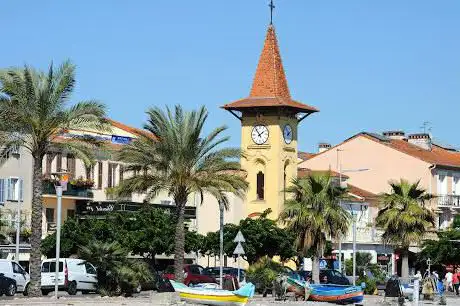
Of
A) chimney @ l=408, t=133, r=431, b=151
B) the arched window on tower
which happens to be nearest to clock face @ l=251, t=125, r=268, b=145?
the arched window on tower

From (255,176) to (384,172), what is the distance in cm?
1395

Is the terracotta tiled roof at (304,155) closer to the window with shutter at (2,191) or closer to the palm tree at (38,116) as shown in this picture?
the window with shutter at (2,191)

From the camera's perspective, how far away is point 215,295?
43000 millimetres

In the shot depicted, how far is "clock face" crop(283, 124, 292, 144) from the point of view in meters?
92.9

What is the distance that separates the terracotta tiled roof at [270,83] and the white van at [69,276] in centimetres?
4041

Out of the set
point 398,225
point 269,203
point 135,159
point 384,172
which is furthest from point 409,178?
point 135,159

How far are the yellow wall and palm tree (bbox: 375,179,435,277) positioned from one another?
64.4 feet

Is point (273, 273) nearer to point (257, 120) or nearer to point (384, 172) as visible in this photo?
point (257, 120)

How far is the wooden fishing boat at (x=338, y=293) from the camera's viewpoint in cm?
5097

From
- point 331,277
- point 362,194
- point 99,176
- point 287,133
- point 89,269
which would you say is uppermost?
point 287,133

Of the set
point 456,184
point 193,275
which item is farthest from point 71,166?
point 456,184

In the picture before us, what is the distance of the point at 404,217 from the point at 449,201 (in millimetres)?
32314

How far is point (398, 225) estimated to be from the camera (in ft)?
231

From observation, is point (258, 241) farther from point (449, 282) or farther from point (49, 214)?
point (49, 214)
